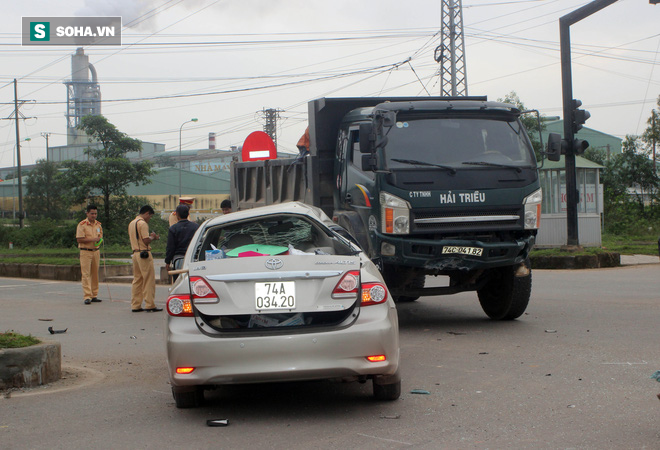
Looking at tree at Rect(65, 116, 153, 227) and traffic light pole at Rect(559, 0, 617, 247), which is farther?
tree at Rect(65, 116, 153, 227)

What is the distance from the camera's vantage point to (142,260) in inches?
489

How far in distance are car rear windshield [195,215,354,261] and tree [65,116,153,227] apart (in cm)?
3824

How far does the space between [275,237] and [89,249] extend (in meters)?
8.27

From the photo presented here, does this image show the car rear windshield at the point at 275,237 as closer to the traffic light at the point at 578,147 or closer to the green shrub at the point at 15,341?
the green shrub at the point at 15,341

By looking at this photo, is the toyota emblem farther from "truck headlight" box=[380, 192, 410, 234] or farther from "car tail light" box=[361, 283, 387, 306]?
"truck headlight" box=[380, 192, 410, 234]

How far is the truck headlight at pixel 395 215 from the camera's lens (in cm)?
851

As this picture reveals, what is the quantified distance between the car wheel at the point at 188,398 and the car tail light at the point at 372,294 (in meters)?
1.34

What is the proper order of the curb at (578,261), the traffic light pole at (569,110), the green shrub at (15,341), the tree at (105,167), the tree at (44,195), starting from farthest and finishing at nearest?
1. the tree at (44,195)
2. the tree at (105,167)
3. the curb at (578,261)
4. the traffic light pole at (569,110)
5. the green shrub at (15,341)

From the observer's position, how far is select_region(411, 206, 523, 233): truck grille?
8.55 metres

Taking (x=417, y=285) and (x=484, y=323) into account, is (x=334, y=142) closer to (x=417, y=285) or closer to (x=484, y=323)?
(x=417, y=285)

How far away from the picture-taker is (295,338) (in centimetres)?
490

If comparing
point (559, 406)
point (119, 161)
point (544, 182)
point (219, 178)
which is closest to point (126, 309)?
point (559, 406)

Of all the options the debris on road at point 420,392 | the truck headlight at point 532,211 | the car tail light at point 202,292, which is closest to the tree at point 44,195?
the truck headlight at point 532,211

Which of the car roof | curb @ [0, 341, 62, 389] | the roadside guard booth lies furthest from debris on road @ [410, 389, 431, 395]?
the roadside guard booth
